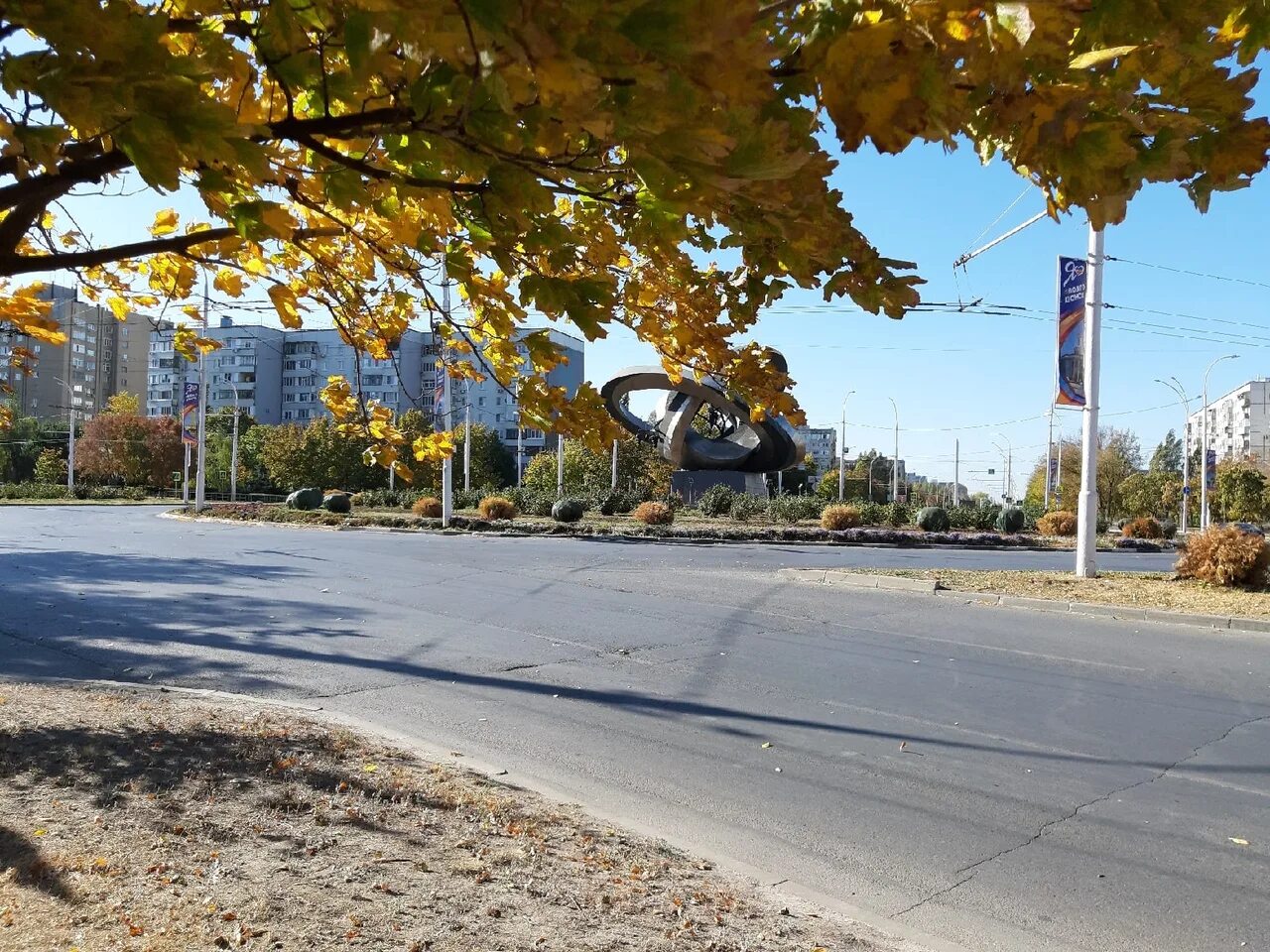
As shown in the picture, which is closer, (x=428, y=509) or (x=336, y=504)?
(x=428, y=509)

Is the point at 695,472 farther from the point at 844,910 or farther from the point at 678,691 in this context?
the point at 844,910

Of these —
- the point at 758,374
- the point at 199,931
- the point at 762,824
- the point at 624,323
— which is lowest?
the point at 762,824

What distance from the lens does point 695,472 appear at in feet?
140

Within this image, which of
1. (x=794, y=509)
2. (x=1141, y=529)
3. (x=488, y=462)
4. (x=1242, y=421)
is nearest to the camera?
(x=1141, y=529)

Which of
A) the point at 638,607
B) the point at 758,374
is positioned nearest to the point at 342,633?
the point at 638,607

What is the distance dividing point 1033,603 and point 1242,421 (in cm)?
14747

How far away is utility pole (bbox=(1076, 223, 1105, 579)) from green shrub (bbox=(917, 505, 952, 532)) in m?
18.6

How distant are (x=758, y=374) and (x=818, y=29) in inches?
73.0

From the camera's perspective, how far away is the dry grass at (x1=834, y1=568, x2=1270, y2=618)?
42.8ft

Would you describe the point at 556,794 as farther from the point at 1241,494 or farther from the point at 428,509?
the point at 1241,494

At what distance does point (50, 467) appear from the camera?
2896 inches

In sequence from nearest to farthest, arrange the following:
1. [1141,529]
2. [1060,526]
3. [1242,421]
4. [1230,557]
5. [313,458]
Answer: [1230,557]
[1060,526]
[1141,529]
[313,458]
[1242,421]

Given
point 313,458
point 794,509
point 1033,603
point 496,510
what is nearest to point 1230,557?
point 1033,603

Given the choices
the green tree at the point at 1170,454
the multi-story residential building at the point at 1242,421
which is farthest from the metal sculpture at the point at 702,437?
the multi-story residential building at the point at 1242,421
